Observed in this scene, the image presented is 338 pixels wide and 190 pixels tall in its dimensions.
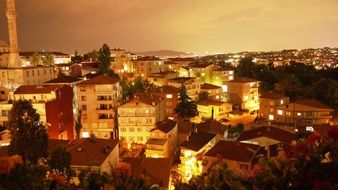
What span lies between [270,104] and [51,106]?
22889 mm

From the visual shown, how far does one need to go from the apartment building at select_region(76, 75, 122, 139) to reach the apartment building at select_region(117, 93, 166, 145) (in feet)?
6.50

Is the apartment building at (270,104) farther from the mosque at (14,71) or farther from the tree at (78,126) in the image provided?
the mosque at (14,71)

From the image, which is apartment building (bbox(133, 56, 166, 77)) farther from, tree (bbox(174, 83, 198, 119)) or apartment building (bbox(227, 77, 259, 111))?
tree (bbox(174, 83, 198, 119))

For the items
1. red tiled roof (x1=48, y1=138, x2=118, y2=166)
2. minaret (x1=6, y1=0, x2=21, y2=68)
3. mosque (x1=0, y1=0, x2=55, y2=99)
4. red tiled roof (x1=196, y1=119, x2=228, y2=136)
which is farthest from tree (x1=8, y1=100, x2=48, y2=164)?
minaret (x1=6, y1=0, x2=21, y2=68)

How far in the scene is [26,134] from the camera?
61.3 ft

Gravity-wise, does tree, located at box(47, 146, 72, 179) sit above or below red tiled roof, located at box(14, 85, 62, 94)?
below

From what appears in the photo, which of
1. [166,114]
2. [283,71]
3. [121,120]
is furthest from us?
[283,71]

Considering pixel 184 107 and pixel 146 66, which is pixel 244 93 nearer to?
pixel 184 107

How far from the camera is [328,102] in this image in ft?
133

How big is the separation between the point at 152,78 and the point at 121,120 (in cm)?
1796

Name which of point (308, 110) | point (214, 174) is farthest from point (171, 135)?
point (214, 174)

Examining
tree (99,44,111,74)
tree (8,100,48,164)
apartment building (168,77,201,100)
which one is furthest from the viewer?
tree (99,44,111,74)

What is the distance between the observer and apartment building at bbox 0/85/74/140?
25458 millimetres

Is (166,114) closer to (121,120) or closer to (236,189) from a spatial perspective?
(121,120)
